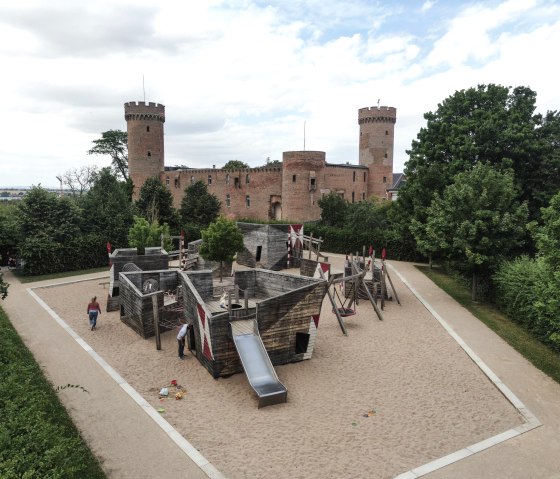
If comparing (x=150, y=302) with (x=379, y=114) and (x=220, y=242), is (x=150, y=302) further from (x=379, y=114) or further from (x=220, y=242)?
(x=379, y=114)

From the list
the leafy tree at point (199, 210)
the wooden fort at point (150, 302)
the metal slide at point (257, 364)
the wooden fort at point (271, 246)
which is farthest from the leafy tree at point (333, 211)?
the metal slide at point (257, 364)

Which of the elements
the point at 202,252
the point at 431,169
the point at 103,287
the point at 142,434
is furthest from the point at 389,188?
the point at 142,434

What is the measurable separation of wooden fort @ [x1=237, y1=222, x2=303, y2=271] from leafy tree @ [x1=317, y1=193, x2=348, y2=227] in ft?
47.0

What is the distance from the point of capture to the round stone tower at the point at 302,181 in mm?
49094

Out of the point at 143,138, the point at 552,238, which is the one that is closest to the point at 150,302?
the point at 552,238

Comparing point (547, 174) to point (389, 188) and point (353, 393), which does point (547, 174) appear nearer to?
point (353, 393)

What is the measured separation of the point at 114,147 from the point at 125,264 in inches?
2200

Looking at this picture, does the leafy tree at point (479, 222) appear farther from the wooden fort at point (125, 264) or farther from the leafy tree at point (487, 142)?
the wooden fort at point (125, 264)

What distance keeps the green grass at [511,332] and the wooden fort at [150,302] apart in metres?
11.9

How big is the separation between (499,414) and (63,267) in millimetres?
27004

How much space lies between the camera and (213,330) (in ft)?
40.5

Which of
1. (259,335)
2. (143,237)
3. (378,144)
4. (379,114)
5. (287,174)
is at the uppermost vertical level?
(379,114)

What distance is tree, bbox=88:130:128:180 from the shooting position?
7000 cm

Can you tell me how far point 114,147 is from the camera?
7131cm
